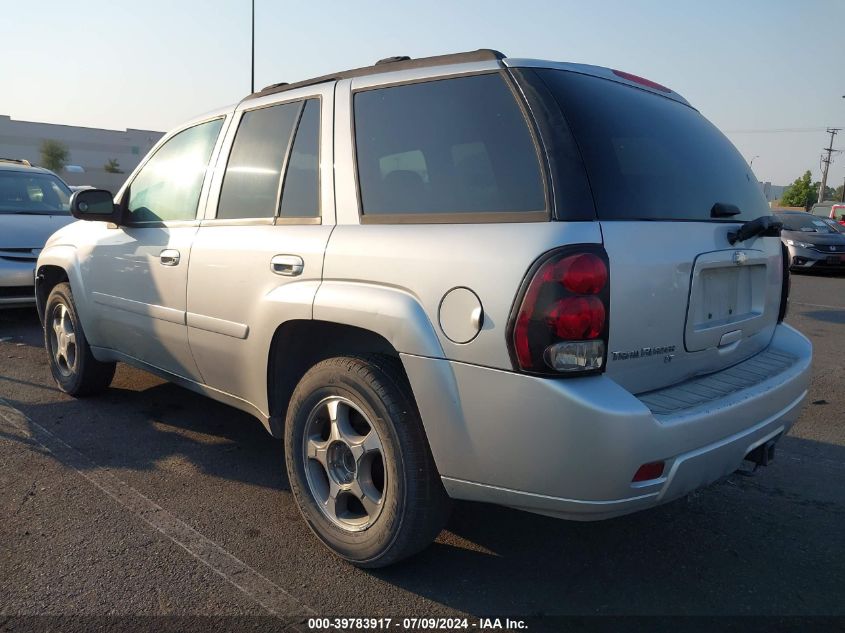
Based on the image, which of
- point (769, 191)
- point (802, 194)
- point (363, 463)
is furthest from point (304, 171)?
point (802, 194)

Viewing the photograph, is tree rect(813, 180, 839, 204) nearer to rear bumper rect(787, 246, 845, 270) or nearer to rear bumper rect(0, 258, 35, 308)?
rear bumper rect(787, 246, 845, 270)

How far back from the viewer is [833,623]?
98.0 inches

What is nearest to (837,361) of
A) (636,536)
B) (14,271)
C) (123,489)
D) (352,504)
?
(636,536)

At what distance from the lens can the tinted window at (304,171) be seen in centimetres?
308

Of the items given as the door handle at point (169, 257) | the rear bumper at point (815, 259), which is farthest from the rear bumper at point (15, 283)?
the rear bumper at point (815, 259)

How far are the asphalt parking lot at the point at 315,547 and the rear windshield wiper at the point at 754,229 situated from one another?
4.35 ft

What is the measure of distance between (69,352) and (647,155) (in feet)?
13.5

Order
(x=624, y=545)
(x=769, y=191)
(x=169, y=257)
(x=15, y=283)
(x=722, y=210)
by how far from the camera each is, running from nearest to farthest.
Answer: (x=722, y=210) → (x=624, y=545) → (x=169, y=257) → (x=15, y=283) → (x=769, y=191)

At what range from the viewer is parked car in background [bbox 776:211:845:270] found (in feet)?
48.8

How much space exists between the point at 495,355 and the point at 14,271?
661 centimetres

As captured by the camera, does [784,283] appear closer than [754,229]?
No

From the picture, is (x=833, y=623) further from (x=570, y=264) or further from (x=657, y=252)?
(x=570, y=264)

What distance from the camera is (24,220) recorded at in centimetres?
762

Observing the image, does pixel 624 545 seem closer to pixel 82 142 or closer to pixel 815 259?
pixel 815 259
